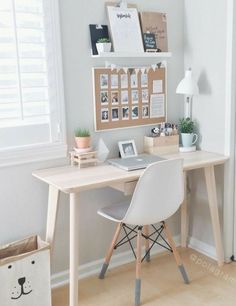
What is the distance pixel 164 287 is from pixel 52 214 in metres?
0.85

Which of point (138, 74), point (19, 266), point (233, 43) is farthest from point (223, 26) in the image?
point (19, 266)

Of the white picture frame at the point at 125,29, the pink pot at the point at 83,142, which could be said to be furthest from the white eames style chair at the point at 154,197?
the white picture frame at the point at 125,29

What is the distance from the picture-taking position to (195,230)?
9.74ft

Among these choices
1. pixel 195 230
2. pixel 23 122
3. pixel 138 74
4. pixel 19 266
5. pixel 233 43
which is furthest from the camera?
pixel 195 230

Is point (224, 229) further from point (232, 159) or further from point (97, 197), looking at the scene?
point (97, 197)

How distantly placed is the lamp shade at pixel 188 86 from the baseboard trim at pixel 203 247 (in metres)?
1.10

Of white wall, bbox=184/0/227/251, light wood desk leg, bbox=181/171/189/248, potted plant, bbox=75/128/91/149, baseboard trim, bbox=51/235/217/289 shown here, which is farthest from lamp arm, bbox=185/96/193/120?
baseboard trim, bbox=51/235/217/289

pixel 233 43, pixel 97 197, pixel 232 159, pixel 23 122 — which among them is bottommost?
pixel 97 197

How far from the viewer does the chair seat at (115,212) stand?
2.28m

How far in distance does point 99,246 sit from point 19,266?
0.76 meters

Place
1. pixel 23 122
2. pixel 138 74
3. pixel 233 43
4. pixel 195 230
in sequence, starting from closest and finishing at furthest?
pixel 23 122 → pixel 233 43 → pixel 138 74 → pixel 195 230

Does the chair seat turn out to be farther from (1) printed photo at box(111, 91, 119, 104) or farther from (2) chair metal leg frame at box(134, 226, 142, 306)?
(1) printed photo at box(111, 91, 119, 104)

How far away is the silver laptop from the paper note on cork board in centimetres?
78

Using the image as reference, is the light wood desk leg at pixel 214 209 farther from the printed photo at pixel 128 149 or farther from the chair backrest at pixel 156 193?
the printed photo at pixel 128 149
